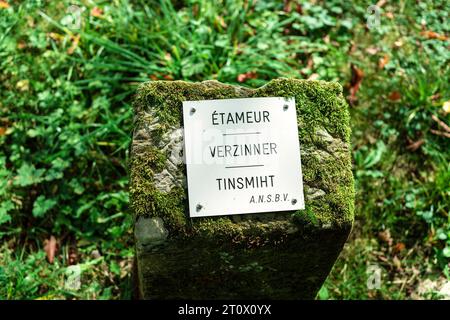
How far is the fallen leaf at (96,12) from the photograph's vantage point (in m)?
2.99

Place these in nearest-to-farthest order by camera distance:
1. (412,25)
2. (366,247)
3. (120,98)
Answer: (366,247) < (120,98) < (412,25)

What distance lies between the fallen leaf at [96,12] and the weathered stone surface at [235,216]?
1.70m

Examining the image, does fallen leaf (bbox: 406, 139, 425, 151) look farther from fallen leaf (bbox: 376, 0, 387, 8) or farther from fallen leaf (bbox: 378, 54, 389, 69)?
fallen leaf (bbox: 376, 0, 387, 8)

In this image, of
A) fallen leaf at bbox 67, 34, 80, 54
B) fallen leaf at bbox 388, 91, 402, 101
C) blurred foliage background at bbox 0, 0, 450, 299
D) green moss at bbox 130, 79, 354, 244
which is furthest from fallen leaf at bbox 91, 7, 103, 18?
fallen leaf at bbox 388, 91, 402, 101

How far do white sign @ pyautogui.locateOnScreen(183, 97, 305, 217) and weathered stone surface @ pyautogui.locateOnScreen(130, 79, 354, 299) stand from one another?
0.03 metres

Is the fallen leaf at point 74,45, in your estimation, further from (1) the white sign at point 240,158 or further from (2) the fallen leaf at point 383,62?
(2) the fallen leaf at point 383,62

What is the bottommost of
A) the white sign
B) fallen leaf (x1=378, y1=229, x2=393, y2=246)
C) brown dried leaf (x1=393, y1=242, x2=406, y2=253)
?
brown dried leaf (x1=393, y1=242, x2=406, y2=253)

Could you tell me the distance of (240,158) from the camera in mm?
1532

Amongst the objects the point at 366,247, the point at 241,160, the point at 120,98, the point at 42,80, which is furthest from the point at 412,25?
the point at 42,80

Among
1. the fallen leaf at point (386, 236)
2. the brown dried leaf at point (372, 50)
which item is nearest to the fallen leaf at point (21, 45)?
the brown dried leaf at point (372, 50)

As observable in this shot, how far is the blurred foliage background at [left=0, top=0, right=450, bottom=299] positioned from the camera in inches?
99.1

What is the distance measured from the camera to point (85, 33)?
2.93 metres

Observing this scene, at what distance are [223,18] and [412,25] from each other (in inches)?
55.0

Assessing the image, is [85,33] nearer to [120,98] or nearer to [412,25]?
[120,98]
